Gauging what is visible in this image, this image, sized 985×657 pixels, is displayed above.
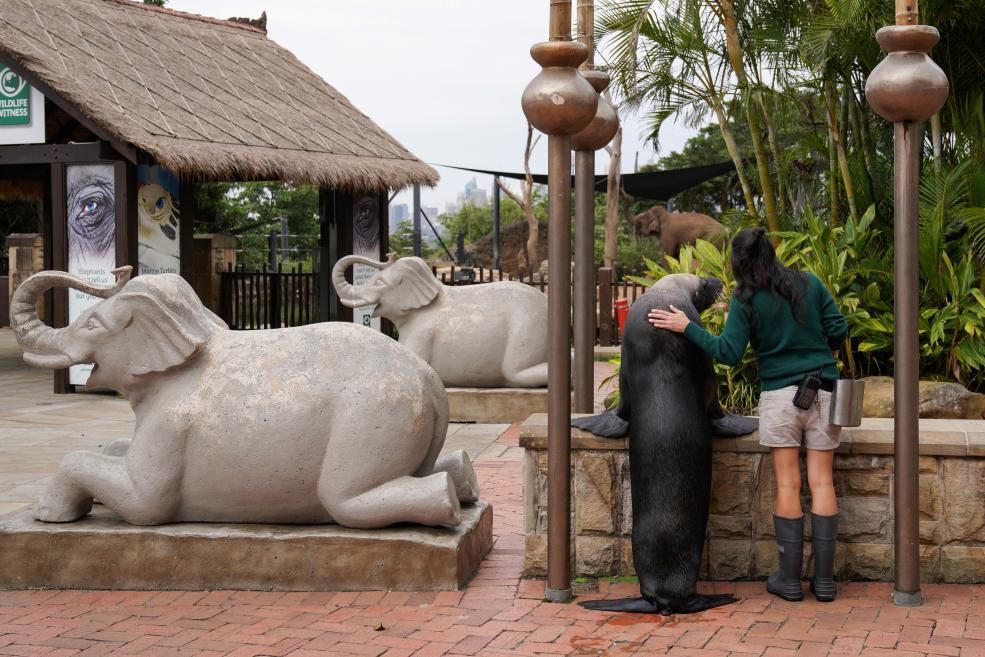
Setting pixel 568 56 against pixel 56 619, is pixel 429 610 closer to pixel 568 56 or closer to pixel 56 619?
pixel 56 619

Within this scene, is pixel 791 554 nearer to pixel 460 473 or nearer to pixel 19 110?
pixel 460 473

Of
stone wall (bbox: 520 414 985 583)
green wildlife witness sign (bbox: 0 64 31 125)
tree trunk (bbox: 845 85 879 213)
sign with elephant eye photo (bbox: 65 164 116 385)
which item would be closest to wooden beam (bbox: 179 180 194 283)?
sign with elephant eye photo (bbox: 65 164 116 385)

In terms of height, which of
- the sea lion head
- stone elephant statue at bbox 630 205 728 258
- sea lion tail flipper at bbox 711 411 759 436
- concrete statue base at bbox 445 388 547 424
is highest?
stone elephant statue at bbox 630 205 728 258

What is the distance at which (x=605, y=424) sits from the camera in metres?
5.34

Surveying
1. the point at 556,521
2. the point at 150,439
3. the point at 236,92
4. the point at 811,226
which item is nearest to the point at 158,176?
the point at 236,92

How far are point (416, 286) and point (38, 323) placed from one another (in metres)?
4.98

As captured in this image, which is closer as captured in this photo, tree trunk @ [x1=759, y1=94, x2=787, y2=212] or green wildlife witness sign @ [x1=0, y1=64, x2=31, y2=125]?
green wildlife witness sign @ [x1=0, y1=64, x2=31, y2=125]

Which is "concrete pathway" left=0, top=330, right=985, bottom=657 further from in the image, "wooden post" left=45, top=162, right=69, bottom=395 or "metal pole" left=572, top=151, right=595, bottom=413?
"wooden post" left=45, top=162, right=69, bottom=395

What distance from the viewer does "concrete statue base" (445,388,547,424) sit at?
10.1 meters

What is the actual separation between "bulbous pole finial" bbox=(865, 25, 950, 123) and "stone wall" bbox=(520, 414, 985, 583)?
139 cm

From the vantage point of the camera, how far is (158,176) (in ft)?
43.0

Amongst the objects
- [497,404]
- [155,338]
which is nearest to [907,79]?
[155,338]

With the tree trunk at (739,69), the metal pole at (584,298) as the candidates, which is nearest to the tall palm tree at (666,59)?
the tree trunk at (739,69)

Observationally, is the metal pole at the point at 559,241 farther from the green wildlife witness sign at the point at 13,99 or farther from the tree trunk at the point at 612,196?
the tree trunk at the point at 612,196
